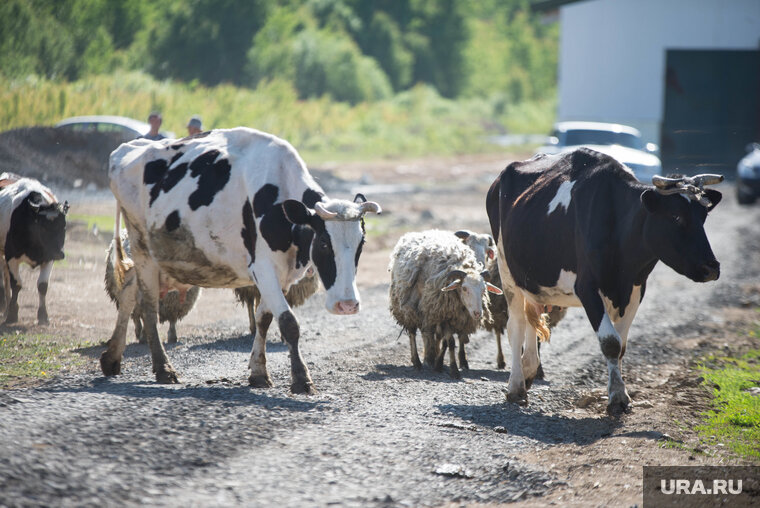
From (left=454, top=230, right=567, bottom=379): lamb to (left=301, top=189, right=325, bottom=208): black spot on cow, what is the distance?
11.1 feet

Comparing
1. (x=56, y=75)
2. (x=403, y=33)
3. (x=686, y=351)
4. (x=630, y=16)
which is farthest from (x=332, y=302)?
(x=403, y=33)

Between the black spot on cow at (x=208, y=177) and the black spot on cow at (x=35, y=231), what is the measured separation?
3840 mm

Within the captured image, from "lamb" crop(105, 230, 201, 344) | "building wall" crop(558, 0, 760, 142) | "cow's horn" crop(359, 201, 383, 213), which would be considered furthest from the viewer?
"building wall" crop(558, 0, 760, 142)

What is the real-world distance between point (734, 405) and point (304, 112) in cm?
3182

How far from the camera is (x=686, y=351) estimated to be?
11.9 meters

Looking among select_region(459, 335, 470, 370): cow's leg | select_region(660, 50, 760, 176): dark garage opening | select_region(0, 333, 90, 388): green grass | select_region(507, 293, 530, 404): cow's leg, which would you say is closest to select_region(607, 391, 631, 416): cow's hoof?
select_region(507, 293, 530, 404): cow's leg

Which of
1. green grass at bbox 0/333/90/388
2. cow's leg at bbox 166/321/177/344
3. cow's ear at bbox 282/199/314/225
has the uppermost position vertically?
cow's ear at bbox 282/199/314/225

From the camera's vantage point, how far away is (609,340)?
24.3 feet

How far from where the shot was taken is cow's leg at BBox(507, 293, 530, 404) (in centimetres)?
853

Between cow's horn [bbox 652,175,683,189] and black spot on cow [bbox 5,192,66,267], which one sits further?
black spot on cow [bbox 5,192,66,267]

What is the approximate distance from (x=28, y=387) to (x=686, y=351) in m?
8.11

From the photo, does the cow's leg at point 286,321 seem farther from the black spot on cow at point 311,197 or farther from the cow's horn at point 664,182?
the cow's horn at point 664,182

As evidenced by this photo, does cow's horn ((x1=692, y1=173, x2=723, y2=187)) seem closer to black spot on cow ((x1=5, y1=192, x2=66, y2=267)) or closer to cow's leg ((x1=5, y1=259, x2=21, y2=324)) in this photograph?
black spot on cow ((x1=5, y1=192, x2=66, y2=267))

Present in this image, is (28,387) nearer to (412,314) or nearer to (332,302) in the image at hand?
(332,302)
